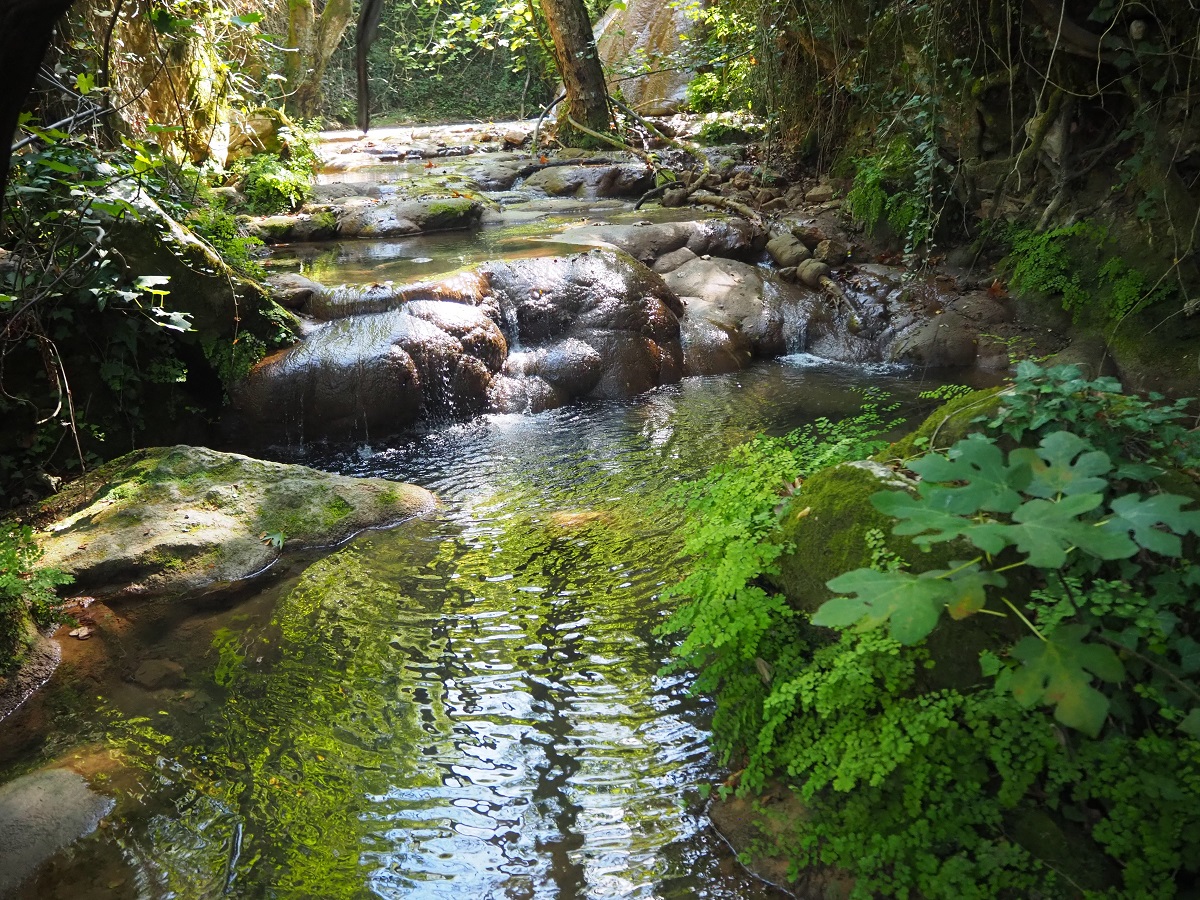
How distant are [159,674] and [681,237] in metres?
8.14

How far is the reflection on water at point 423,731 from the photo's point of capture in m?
2.72

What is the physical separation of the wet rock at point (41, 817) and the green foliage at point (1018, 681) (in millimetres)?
2309

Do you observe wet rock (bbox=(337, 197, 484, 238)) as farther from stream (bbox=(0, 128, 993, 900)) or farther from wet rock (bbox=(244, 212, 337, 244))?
stream (bbox=(0, 128, 993, 900))

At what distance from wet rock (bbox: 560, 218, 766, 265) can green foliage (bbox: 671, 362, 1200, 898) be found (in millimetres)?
8005

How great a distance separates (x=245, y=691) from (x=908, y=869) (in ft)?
9.38

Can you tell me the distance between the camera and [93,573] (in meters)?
4.58

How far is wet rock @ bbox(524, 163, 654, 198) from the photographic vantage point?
13.5m

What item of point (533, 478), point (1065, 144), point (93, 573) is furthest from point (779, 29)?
point (93, 573)

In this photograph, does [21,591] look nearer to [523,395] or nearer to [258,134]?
[523,395]

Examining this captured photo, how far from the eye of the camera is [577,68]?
14.7 metres

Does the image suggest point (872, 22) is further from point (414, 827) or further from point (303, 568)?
point (414, 827)

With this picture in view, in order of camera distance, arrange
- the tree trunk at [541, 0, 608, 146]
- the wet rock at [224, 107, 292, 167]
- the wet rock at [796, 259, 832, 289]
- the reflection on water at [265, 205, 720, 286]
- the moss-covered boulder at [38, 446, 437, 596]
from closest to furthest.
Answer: the moss-covered boulder at [38, 446, 437, 596] → the reflection on water at [265, 205, 720, 286] → the wet rock at [796, 259, 832, 289] → the wet rock at [224, 107, 292, 167] → the tree trunk at [541, 0, 608, 146]

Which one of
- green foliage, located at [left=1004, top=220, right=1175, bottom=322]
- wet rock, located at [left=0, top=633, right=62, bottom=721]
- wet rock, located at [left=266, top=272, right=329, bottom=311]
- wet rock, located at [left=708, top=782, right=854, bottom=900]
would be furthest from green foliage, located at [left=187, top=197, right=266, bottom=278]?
green foliage, located at [left=1004, top=220, right=1175, bottom=322]

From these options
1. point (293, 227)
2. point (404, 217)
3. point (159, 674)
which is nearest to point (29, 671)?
point (159, 674)
